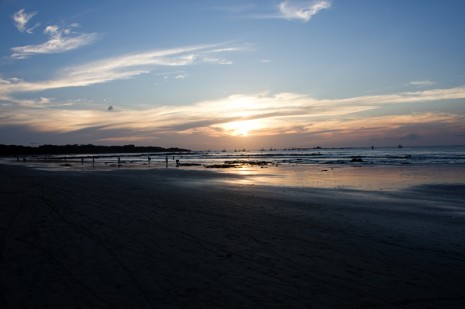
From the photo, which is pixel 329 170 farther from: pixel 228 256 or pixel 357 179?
pixel 228 256

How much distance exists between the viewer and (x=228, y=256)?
8562mm

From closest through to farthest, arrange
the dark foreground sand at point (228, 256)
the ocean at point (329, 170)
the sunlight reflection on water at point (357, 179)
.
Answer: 1. the dark foreground sand at point (228, 256)
2. the sunlight reflection on water at point (357, 179)
3. the ocean at point (329, 170)

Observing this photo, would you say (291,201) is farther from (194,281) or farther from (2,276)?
(2,276)

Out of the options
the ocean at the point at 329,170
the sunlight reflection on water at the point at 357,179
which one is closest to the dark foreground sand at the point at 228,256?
the sunlight reflection on water at the point at 357,179

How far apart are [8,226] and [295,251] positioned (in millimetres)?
8350

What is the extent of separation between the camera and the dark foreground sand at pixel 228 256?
625 centimetres

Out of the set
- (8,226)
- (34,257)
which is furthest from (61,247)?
(8,226)

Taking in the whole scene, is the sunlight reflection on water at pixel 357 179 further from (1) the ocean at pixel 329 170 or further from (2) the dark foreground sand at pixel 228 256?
(2) the dark foreground sand at pixel 228 256

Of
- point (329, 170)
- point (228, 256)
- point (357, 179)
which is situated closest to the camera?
point (228, 256)

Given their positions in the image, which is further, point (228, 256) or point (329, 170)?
point (329, 170)

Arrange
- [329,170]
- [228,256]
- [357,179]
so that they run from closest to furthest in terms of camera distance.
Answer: [228,256]
[357,179]
[329,170]

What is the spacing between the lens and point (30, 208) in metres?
14.7

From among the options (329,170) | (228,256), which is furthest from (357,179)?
(228,256)

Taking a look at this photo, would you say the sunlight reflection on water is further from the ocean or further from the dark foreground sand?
the dark foreground sand
